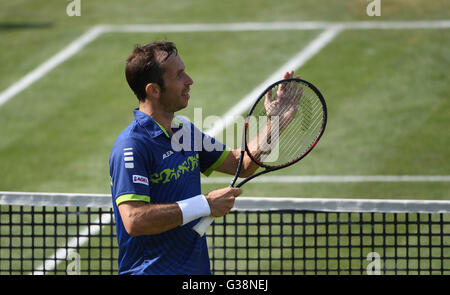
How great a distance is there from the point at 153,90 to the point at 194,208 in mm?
766

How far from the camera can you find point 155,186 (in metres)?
4.45

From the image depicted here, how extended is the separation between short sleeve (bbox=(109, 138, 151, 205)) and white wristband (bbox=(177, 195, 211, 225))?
22 cm

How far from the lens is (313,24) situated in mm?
16594

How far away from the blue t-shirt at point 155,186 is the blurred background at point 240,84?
6385mm

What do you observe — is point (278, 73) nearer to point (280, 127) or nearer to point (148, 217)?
point (280, 127)

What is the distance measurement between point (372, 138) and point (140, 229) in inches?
339

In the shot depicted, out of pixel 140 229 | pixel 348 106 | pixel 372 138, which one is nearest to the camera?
pixel 140 229

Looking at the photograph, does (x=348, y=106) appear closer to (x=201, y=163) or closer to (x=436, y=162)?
(x=436, y=162)

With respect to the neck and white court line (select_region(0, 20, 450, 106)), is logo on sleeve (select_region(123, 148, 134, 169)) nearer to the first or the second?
the neck

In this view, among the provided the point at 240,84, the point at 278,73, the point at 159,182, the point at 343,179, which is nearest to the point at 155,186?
the point at 159,182

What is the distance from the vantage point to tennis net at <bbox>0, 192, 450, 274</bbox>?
643 centimetres

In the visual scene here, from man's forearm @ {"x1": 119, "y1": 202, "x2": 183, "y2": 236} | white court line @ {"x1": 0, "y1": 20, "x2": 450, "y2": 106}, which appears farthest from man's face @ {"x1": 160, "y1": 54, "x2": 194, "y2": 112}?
white court line @ {"x1": 0, "y1": 20, "x2": 450, "y2": 106}

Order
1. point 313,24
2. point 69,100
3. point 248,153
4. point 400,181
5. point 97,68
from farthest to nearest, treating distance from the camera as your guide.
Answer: point 313,24 → point 97,68 → point 69,100 → point 400,181 → point 248,153
